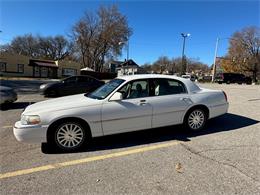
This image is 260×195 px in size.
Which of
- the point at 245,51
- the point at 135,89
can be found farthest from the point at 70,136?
the point at 245,51

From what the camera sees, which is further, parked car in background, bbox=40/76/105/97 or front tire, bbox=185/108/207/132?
parked car in background, bbox=40/76/105/97

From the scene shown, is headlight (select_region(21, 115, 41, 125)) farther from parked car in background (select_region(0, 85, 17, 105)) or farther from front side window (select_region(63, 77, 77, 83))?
front side window (select_region(63, 77, 77, 83))

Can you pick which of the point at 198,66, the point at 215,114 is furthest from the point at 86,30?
the point at 198,66

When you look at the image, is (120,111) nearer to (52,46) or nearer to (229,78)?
(229,78)

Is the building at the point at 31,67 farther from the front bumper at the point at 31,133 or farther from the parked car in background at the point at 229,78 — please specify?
the front bumper at the point at 31,133

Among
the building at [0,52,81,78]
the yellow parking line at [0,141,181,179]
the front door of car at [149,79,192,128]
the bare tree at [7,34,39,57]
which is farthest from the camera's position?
the bare tree at [7,34,39,57]

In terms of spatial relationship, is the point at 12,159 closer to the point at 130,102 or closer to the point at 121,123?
the point at 121,123

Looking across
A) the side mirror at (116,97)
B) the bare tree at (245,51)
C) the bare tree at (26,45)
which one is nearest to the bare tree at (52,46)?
the bare tree at (26,45)

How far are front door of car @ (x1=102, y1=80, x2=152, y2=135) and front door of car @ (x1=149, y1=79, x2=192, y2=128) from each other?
0.57 feet

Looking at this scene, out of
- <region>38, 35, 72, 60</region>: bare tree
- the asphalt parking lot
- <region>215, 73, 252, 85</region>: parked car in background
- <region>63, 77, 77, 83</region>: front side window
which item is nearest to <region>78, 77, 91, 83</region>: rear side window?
<region>63, 77, 77, 83</region>: front side window

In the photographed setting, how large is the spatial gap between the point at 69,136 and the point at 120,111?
44.1 inches

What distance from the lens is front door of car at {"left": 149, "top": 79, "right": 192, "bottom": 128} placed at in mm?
5160

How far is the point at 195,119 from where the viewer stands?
18.7 ft

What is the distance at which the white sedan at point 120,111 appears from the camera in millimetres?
4368
